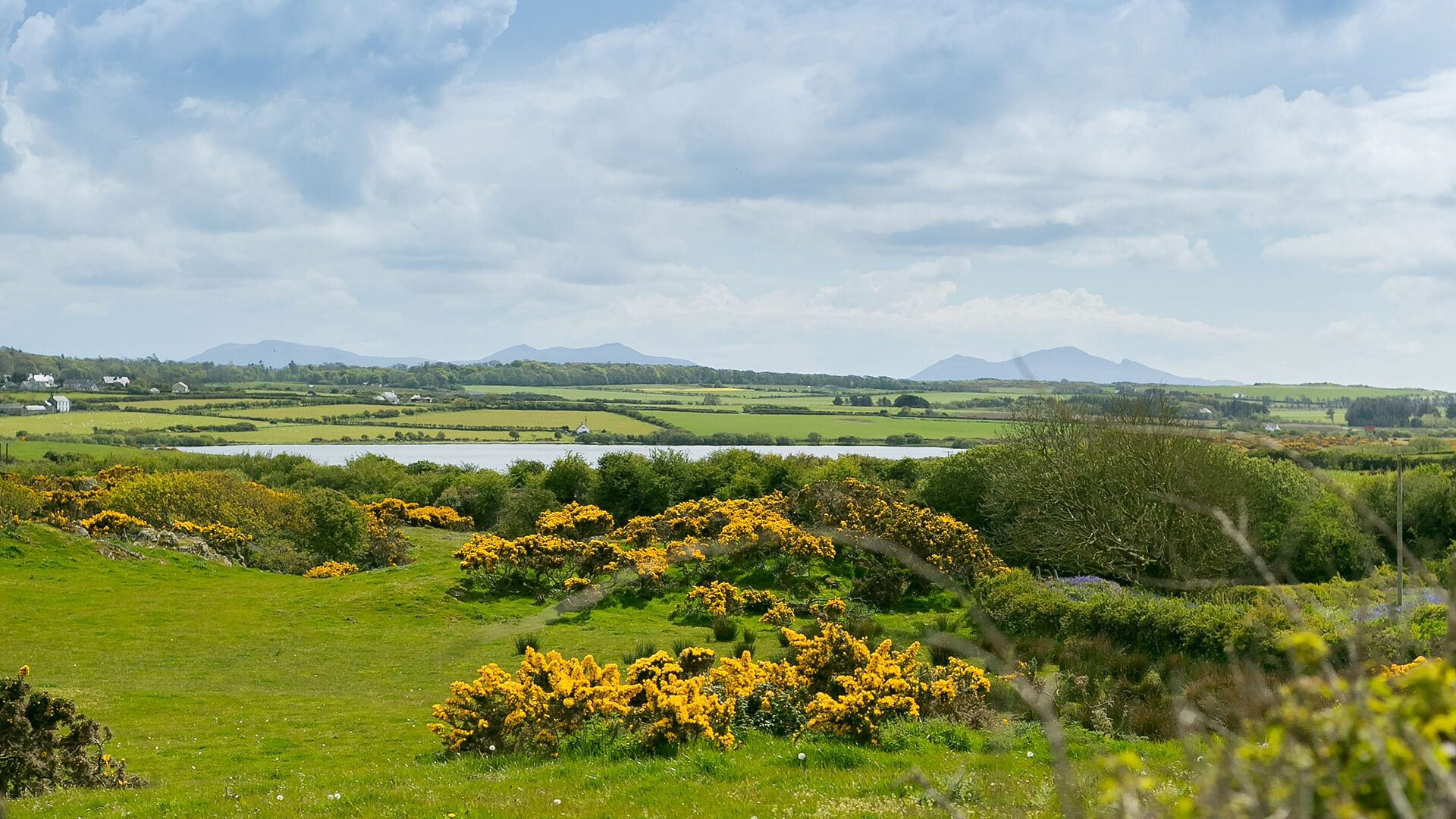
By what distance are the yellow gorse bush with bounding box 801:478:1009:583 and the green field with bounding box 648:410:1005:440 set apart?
45.0 metres

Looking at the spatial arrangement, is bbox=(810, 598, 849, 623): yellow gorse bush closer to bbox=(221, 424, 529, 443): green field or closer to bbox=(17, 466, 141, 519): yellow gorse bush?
bbox=(17, 466, 141, 519): yellow gorse bush

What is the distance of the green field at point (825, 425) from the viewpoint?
8561cm

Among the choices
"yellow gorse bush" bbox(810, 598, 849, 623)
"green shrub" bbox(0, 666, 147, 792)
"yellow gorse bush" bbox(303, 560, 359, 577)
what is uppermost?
"green shrub" bbox(0, 666, 147, 792)

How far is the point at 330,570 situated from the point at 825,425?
2795 inches

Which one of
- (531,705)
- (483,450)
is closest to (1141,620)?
(531,705)

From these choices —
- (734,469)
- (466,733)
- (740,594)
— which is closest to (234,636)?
(740,594)

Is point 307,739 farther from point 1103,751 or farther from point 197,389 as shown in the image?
point 197,389

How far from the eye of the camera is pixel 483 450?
82.2 meters

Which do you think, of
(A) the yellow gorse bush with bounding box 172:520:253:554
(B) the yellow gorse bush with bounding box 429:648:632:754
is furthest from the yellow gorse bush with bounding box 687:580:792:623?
(A) the yellow gorse bush with bounding box 172:520:253:554

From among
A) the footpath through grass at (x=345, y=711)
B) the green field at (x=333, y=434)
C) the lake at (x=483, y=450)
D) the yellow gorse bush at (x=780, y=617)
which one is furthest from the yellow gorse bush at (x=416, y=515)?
the green field at (x=333, y=434)

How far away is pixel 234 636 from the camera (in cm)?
2458

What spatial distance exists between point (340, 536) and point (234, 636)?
58.8ft

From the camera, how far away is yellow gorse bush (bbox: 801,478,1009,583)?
2853cm

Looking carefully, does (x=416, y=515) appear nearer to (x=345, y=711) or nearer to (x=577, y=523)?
(x=577, y=523)
